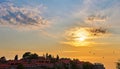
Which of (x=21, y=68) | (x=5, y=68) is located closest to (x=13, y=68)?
(x=5, y=68)

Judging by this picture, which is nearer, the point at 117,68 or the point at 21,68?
the point at 117,68

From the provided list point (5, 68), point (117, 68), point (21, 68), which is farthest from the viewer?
point (5, 68)

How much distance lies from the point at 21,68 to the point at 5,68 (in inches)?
695

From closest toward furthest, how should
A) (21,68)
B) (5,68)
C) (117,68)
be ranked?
(117,68) < (21,68) < (5,68)

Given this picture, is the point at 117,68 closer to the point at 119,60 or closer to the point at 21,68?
the point at 119,60

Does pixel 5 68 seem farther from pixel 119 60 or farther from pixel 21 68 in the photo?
pixel 119 60

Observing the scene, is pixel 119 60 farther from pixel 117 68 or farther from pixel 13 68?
pixel 13 68

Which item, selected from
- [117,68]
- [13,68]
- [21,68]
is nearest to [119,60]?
[117,68]

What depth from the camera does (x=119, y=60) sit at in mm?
136875

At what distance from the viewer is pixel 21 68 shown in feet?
600

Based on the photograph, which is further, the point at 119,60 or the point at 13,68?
the point at 13,68

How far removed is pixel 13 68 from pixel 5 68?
5014 millimetres

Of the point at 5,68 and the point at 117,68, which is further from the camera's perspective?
the point at 5,68

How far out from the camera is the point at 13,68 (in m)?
200
